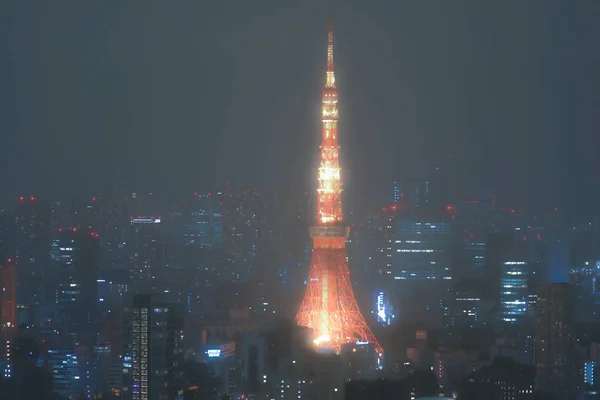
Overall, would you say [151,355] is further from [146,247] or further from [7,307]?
[146,247]

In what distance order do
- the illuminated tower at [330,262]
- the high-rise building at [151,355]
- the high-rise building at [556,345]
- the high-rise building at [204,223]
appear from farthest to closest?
the high-rise building at [204,223]
the illuminated tower at [330,262]
the high-rise building at [556,345]
the high-rise building at [151,355]

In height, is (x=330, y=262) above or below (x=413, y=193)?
below

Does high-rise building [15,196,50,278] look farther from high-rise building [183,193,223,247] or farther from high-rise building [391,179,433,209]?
high-rise building [391,179,433,209]

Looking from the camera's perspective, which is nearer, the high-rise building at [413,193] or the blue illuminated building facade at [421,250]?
the high-rise building at [413,193]

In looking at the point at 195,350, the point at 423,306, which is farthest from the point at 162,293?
the point at 423,306

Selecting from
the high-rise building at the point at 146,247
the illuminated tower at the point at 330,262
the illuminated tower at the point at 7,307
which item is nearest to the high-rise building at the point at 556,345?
the illuminated tower at the point at 330,262

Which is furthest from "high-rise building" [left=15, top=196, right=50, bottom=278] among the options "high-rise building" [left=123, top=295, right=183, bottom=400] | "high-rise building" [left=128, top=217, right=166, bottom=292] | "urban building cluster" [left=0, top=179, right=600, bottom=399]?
"high-rise building" [left=123, top=295, right=183, bottom=400]

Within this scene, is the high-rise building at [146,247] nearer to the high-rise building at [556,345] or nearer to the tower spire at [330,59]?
the tower spire at [330,59]

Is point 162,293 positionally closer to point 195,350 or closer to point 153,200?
point 195,350

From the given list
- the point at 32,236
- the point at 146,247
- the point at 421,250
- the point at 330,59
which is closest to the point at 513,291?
the point at 421,250
